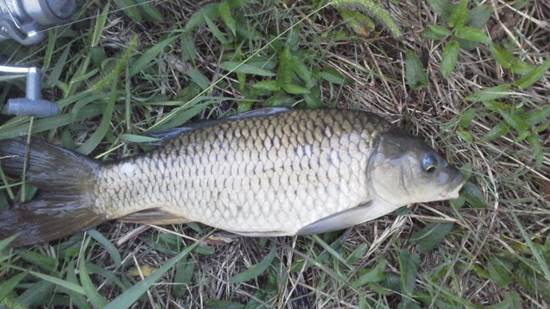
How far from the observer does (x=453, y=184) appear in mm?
2197

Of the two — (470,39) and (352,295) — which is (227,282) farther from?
(470,39)

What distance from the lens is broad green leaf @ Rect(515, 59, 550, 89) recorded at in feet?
7.46

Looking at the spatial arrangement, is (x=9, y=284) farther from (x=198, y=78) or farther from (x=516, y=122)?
(x=516, y=122)

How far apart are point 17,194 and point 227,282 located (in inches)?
39.6

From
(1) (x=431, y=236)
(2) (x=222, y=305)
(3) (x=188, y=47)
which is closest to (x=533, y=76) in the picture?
(1) (x=431, y=236)

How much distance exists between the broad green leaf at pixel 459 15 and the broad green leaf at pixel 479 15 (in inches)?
2.4

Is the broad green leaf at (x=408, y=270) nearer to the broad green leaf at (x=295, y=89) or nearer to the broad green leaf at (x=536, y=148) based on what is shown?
the broad green leaf at (x=536, y=148)

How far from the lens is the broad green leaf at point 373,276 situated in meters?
2.32

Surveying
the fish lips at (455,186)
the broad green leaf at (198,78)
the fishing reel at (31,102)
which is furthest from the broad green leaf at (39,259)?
the fish lips at (455,186)

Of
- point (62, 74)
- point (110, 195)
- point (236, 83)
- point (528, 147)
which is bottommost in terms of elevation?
point (528, 147)

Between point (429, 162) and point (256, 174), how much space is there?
70cm

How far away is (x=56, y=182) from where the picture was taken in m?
2.33

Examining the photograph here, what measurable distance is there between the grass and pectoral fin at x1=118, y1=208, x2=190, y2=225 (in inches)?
4.0

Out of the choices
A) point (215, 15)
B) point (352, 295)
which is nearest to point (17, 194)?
point (215, 15)
